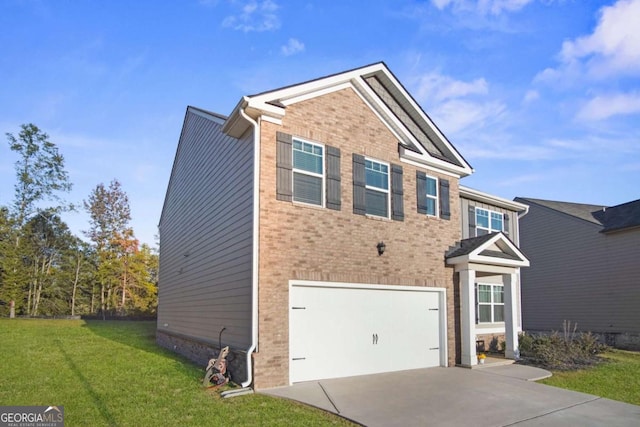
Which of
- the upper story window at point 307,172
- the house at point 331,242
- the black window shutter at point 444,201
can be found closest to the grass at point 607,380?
the house at point 331,242

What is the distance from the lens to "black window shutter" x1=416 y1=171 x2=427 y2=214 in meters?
12.0

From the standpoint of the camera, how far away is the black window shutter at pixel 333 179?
9977 millimetres

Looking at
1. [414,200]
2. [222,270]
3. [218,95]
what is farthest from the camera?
[218,95]

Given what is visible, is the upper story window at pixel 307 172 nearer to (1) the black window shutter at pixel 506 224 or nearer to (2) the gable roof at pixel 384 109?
(2) the gable roof at pixel 384 109

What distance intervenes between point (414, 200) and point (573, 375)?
5.72m

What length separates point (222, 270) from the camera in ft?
35.1

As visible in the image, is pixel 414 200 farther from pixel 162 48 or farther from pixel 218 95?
pixel 162 48

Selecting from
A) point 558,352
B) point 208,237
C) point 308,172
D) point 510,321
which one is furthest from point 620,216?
point 208,237

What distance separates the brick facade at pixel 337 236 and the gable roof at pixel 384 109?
21cm

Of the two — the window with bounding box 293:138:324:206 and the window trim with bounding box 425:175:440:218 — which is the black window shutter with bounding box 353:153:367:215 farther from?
the window trim with bounding box 425:175:440:218

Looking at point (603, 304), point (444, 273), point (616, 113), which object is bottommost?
point (603, 304)

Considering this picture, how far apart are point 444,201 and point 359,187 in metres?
3.45

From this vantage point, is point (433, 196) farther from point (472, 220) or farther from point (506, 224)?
point (506, 224)

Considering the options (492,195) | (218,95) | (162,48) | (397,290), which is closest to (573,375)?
(397,290)
